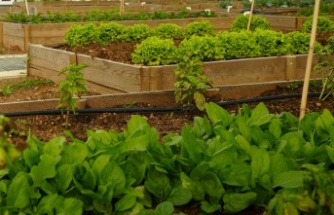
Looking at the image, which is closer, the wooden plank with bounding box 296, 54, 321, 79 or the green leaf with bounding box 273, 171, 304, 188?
the green leaf with bounding box 273, 171, 304, 188

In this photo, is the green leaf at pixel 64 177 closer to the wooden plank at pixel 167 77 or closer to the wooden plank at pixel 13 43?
the wooden plank at pixel 167 77

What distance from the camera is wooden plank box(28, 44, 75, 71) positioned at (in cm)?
941

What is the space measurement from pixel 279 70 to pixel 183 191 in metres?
5.29

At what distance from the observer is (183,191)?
A: 3684mm

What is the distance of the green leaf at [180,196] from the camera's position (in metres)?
3.67

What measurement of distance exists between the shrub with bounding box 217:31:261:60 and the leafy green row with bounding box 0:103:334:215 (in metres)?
4.77

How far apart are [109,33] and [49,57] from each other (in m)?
1.16

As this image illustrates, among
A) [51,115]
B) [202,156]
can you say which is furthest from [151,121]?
[202,156]

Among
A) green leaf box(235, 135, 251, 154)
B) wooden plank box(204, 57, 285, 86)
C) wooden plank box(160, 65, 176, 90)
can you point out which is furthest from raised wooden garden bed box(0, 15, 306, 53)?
green leaf box(235, 135, 251, 154)

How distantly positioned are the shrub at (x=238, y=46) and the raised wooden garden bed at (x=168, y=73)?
0.47 meters

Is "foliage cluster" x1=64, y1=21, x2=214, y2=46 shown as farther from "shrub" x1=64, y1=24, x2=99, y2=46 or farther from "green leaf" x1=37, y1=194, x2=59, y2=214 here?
"green leaf" x1=37, y1=194, x2=59, y2=214

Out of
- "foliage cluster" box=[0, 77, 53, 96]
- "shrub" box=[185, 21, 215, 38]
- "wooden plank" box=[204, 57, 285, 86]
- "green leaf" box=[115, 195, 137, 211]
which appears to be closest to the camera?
"green leaf" box=[115, 195, 137, 211]

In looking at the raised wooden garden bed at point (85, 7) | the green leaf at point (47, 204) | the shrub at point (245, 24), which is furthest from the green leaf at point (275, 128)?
the raised wooden garden bed at point (85, 7)

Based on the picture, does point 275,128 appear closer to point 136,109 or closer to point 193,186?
point 193,186
